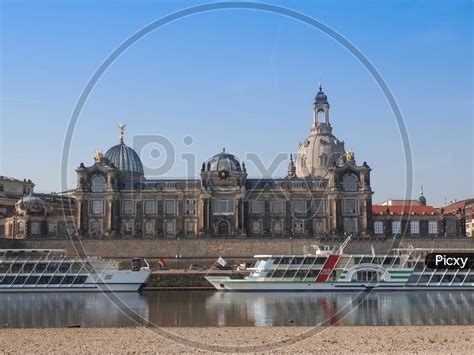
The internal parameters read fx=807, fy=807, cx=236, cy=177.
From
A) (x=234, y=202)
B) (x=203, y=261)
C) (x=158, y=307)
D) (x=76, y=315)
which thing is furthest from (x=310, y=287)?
(x=234, y=202)

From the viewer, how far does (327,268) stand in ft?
196

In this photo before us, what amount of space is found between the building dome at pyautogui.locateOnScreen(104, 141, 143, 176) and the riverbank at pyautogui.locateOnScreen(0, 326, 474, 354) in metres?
63.8

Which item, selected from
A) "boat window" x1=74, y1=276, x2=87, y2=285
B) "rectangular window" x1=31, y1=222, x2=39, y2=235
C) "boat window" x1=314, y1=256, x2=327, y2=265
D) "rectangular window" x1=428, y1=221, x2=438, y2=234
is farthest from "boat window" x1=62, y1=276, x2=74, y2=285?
"rectangular window" x1=428, y1=221, x2=438, y2=234

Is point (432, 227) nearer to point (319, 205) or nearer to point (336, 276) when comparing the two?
point (319, 205)

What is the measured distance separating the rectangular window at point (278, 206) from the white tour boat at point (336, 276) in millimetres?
29343

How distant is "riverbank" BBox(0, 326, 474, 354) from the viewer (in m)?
29.7

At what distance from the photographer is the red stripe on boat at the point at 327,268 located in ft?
196

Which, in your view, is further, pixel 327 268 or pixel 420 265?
pixel 420 265

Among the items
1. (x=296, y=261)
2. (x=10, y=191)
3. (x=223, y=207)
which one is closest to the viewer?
(x=296, y=261)

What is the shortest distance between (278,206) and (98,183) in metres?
20.5

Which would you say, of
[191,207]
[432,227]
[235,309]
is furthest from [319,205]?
[235,309]

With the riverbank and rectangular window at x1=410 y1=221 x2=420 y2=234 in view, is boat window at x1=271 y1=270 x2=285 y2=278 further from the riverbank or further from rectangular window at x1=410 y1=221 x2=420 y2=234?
rectangular window at x1=410 y1=221 x2=420 y2=234

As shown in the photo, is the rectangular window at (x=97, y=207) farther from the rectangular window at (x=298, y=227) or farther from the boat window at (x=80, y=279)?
the boat window at (x=80, y=279)

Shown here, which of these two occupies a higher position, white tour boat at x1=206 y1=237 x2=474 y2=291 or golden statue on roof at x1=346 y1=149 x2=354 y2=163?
golden statue on roof at x1=346 y1=149 x2=354 y2=163
